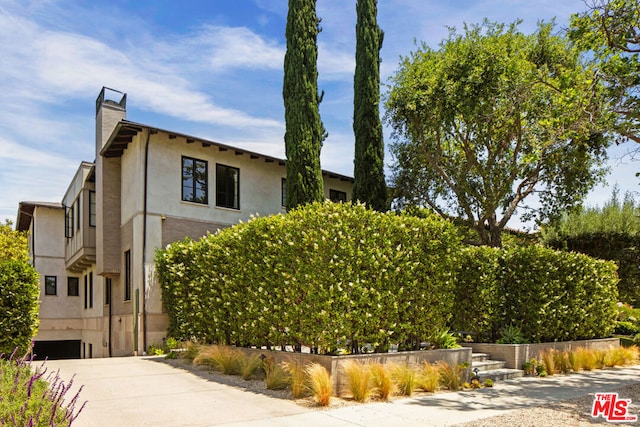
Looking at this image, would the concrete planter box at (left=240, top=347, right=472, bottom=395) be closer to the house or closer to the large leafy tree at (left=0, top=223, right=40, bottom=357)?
the large leafy tree at (left=0, top=223, right=40, bottom=357)

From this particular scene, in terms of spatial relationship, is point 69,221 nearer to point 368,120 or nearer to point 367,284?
point 368,120

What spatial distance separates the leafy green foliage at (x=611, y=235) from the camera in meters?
22.7

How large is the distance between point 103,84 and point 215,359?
15.5m

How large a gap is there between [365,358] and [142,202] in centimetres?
1168

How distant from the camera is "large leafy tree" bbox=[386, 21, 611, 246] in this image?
18078 mm

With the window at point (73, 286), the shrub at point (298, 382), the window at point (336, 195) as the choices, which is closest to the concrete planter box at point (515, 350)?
the shrub at point (298, 382)

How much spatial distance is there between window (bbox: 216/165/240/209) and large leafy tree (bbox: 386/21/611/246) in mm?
6885

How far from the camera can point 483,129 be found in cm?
2042

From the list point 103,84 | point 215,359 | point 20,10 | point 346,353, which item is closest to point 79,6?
point 20,10

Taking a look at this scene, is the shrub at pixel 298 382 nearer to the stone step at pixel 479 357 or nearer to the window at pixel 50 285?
the stone step at pixel 479 357

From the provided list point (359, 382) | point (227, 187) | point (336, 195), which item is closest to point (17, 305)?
point (359, 382)

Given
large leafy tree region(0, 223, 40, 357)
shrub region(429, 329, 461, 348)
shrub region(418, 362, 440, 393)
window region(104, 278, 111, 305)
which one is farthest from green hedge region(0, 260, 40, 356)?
window region(104, 278, 111, 305)

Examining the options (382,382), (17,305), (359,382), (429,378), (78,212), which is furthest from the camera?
(78,212)

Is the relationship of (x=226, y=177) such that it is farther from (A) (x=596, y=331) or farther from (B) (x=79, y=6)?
(A) (x=596, y=331)
